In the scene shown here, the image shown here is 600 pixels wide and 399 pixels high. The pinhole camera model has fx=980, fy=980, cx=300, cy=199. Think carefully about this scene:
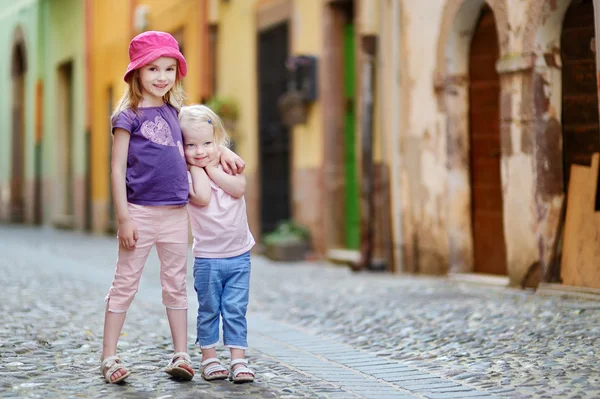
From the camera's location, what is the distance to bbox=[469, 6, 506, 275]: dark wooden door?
9203mm

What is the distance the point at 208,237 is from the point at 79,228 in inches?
796

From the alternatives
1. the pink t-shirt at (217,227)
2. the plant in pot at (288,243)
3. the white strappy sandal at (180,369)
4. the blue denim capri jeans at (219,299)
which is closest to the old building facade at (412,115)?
the plant in pot at (288,243)

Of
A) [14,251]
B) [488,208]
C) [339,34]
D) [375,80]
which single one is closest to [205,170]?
[488,208]

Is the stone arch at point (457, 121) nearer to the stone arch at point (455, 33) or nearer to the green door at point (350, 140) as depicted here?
the stone arch at point (455, 33)

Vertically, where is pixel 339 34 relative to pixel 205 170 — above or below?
above

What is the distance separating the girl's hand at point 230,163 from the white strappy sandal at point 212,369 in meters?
0.86

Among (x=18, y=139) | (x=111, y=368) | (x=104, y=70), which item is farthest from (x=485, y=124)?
(x=18, y=139)

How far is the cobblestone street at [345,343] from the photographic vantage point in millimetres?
4301

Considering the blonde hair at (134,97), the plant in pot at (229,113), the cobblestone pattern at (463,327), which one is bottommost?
the cobblestone pattern at (463,327)

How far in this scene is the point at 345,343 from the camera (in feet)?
19.3

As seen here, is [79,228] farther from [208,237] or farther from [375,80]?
[208,237]

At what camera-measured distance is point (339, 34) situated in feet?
40.5

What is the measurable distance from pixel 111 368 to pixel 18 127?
26488 millimetres

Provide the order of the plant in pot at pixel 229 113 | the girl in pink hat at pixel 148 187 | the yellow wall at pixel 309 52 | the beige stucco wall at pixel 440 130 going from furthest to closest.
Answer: the plant in pot at pixel 229 113, the yellow wall at pixel 309 52, the beige stucco wall at pixel 440 130, the girl in pink hat at pixel 148 187
